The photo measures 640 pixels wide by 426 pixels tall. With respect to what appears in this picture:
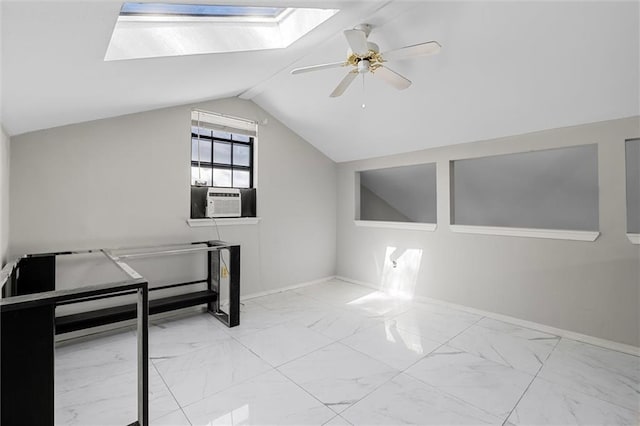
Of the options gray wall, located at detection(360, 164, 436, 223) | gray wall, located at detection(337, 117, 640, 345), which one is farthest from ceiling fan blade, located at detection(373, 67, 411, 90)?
gray wall, located at detection(360, 164, 436, 223)

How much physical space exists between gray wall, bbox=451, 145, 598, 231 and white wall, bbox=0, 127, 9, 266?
4183mm

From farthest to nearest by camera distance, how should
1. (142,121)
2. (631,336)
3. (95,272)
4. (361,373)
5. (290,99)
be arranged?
(290,99), (142,121), (95,272), (631,336), (361,373)

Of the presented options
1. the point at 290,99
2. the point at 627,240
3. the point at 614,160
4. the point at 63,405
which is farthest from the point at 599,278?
the point at 63,405

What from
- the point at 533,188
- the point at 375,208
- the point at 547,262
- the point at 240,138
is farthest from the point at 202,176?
the point at 533,188

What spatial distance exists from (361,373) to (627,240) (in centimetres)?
250

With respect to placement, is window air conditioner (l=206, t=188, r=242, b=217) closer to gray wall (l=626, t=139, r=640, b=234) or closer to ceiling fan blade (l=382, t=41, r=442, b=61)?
ceiling fan blade (l=382, t=41, r=442, b=61)

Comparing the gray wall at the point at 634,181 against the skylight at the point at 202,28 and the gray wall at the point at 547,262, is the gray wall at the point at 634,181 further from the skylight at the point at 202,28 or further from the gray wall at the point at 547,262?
the skylight at the point at 202,28

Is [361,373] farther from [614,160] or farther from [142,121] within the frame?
[142,121]

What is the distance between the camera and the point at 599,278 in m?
2.65

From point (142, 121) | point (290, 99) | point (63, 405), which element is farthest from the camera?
point (290, 99)

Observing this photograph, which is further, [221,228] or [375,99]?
[221,228]

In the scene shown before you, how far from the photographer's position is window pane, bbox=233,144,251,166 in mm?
3914

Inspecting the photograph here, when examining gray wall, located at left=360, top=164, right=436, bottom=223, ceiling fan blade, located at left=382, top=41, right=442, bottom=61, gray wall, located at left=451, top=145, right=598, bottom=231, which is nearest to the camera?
ceiling fan blade, located at left=382, top=41, right=442, bottom=61

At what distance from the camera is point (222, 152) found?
12.5ft
